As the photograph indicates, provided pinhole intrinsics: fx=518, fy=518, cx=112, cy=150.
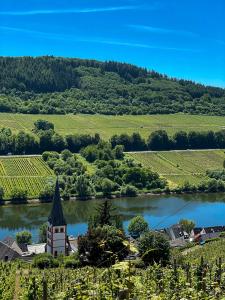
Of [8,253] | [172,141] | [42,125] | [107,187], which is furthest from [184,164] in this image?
[8,253]

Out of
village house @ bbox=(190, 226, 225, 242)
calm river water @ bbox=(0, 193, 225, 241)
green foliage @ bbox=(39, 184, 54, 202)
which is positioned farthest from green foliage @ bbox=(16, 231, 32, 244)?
green foliage @ bbox=(39, 184, 54, 202)

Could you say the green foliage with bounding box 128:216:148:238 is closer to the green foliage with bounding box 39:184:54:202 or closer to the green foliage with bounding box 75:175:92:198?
the green foliage with bounding box 39:184:54:202

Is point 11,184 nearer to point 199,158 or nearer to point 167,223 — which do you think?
point 167,223

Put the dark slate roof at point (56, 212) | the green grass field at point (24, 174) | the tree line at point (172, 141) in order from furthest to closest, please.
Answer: the tree line at point (172, 141)
the green grass field at point (24, 174)
the dark slate roof at point (56, 212)

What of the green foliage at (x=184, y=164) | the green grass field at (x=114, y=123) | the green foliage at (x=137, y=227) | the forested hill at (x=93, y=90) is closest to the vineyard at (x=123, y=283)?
the green foliage at (x=137, y=227)

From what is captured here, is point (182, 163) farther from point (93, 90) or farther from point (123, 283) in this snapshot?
point (123, 283)

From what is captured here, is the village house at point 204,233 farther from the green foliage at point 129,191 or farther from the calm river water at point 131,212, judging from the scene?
the green foliage at point 129,191

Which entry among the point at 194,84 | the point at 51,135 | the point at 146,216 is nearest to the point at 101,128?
the point at 51,135
